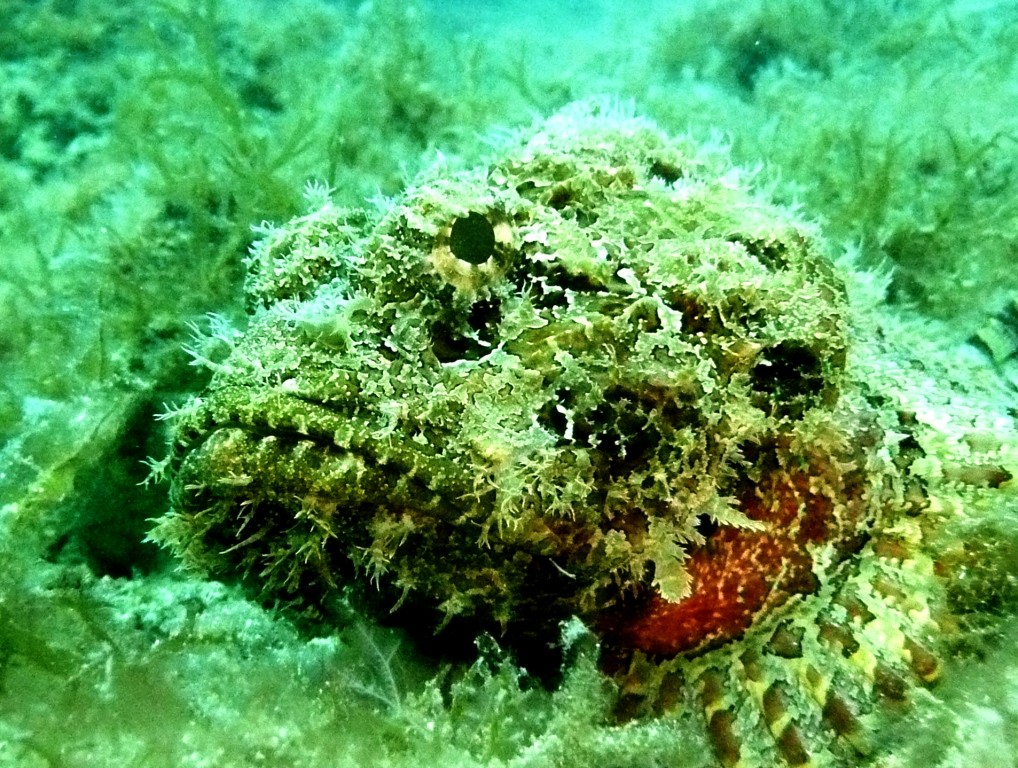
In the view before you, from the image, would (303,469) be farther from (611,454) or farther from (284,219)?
(284,219)

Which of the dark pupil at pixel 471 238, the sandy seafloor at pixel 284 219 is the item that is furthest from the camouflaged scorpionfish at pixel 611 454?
the sandy seafloor at pixel 284 219

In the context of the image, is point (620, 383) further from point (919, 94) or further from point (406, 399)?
point (919, 94)

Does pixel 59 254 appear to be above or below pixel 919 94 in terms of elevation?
below

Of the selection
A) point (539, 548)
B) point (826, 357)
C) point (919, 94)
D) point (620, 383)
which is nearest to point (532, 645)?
point (539, 548)

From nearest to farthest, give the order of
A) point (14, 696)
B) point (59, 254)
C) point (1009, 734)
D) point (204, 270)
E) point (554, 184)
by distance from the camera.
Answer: point (1009, 734) < point (14, 696) < point (554, 184) < point (204, 270) < point (59, 254)

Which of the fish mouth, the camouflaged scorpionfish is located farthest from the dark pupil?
the fish mouth

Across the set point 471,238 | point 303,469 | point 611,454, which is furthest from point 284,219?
point 611,454

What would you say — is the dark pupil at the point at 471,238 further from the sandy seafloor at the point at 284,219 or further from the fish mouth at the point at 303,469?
the sandy seafloor at the point at 284,219
